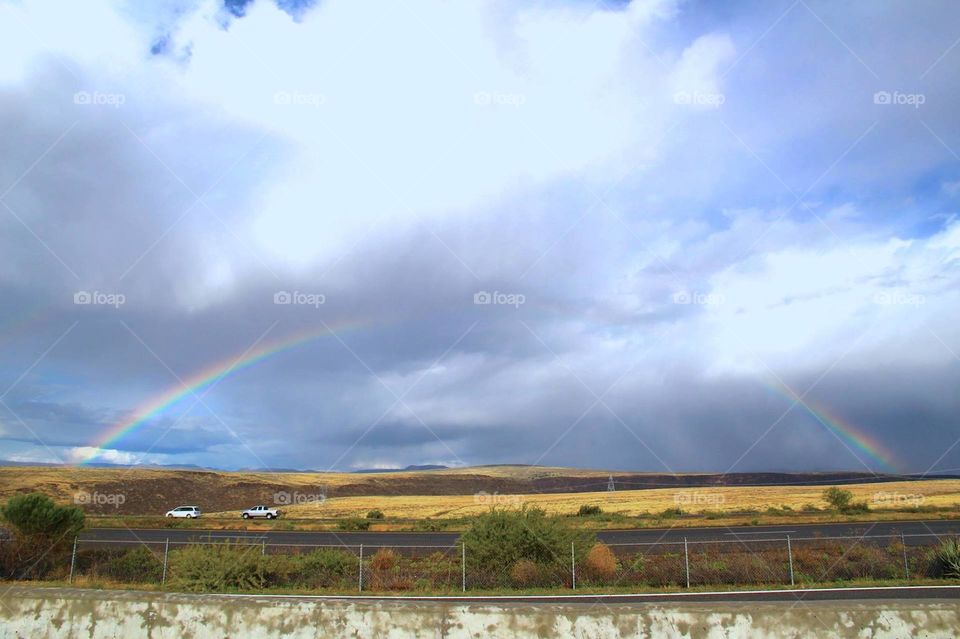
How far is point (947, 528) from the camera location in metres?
37.8

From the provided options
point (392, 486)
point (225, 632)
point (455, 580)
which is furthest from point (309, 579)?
point (392, 486)

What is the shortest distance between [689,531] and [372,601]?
38.4 meters

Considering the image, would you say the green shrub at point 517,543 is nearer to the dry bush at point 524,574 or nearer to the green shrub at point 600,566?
the dry bush at point 524,574

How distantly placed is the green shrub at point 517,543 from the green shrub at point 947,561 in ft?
32.5

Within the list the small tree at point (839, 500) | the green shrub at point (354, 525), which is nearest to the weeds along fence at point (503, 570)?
the green shrub at point (354, 525)

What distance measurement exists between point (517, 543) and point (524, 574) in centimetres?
103

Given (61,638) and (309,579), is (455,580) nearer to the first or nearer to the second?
(309,579)

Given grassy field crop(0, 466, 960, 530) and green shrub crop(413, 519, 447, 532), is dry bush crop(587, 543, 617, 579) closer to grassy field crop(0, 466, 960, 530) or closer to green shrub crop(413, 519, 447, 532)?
grassy field crop(0, 466, 960, 530)

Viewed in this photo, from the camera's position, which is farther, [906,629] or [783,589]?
[783,589]

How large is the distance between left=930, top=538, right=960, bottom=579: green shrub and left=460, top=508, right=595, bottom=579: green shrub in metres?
9.90

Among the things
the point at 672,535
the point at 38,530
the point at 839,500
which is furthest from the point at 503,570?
the point at 839,500

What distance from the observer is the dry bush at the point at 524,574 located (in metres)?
19.0

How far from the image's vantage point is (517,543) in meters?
20.0

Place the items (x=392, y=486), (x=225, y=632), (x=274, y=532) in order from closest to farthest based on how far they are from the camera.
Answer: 1. (x=225, y=632)
2. (x=274, y=532)
3. (x=392, y=486)
